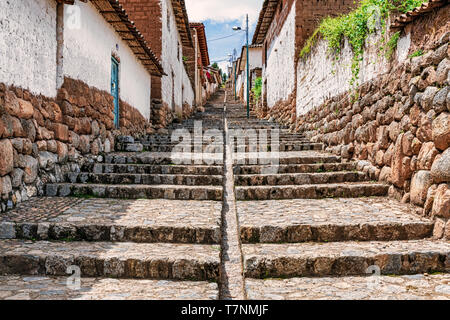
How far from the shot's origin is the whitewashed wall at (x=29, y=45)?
4.01 meters

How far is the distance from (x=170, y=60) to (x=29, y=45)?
979 cm

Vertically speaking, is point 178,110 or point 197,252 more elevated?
point 178,110

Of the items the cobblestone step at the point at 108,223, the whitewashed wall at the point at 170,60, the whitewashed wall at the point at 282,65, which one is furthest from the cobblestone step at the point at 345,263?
the whitewashed wall at the point at 170,60

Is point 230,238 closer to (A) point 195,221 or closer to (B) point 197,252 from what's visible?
(A) point 195,221

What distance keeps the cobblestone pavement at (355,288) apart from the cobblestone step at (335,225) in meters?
0.71

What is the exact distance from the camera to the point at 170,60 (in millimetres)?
14016

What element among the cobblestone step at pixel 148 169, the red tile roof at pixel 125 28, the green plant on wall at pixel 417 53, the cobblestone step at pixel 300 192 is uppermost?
the red tile roof at pixel 125 28

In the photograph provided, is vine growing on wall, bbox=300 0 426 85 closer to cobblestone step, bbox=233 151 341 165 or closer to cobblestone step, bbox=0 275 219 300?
cobblestone step, bbox=233 151 341 165

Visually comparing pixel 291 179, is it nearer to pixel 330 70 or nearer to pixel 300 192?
pixel 300 192

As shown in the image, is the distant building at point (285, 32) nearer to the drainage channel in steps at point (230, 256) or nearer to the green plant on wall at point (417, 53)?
the green plant on wall at point (417, 53)

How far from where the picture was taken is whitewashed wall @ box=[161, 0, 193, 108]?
12.5m
